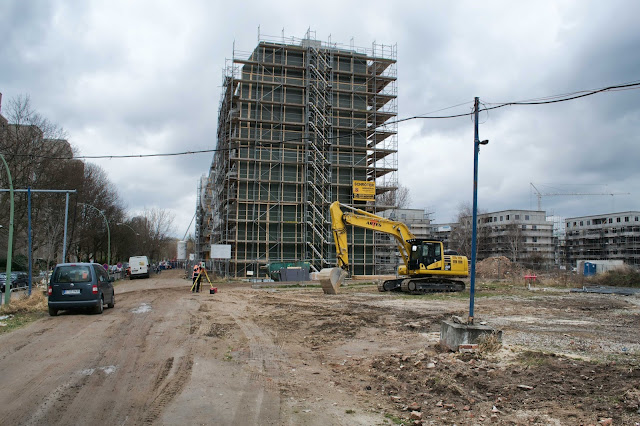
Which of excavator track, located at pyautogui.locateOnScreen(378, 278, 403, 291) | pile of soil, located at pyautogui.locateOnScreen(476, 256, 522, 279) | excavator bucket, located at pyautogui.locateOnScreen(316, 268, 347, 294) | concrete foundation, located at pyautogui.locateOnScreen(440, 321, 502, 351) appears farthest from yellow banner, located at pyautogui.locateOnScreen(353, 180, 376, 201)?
concrete foundation, located at pyautogui.locateOnScreen(440, 321, 502, 351)

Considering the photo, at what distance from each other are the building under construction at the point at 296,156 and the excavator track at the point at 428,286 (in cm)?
1531

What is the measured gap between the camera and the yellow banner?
43.4 m

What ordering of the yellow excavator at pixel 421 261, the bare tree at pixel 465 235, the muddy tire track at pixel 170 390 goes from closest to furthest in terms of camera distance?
1. the muddy tire track at pixel 170 390
2. the yellow excavator at pixel 421 261
3. the bare tree at pixel 465 235

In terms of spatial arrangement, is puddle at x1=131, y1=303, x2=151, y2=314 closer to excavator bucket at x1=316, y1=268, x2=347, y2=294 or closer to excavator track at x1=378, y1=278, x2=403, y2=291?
excavator bucket at x1=316, y1=268, x2=347, y2=294

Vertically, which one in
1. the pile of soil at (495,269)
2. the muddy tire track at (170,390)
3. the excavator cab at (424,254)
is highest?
the excavator cab at (424,254)

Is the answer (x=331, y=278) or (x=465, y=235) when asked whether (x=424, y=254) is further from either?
(x=465, y=235)

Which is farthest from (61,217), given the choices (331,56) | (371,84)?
(371,84)

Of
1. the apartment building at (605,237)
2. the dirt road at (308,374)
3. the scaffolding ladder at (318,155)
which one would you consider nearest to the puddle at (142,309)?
the dirt road at (308,374)

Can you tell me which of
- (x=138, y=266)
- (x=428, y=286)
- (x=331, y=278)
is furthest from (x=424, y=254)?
(x=138, y=266)

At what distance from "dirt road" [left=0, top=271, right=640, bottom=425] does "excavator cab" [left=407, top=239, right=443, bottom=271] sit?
37.7ft

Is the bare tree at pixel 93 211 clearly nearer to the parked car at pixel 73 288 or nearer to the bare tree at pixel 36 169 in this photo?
the bare tree at pixel 36 169

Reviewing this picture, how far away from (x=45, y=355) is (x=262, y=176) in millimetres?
34540

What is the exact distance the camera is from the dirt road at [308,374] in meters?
5.50

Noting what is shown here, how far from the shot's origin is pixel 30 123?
3375cm
